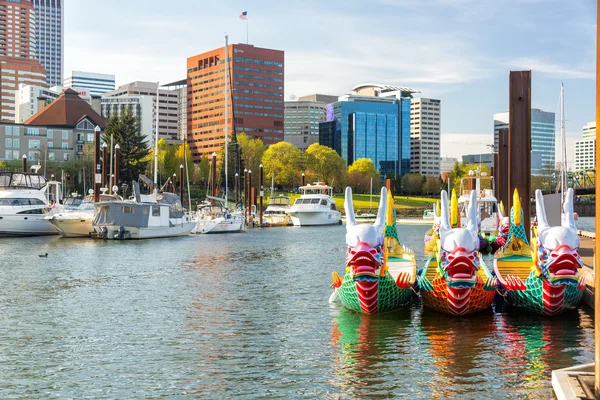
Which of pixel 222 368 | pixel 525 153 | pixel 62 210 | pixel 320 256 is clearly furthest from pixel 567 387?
pixel 62 210

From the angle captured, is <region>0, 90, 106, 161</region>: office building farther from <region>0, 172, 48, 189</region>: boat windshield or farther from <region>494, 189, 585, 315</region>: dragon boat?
<region>494, 189, 585, 315</region>: dragon boat

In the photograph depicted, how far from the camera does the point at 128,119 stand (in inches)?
5022

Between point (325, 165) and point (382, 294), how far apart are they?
152835 millimetres

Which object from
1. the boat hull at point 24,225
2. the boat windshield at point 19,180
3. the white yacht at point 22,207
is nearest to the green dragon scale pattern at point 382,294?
the boat hull at point 24,225

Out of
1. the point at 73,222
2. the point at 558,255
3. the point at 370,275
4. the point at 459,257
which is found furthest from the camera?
the point at 73,222

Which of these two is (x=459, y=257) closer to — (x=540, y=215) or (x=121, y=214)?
(x=540, y=215)

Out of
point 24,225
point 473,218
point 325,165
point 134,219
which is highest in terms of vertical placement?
point 325,165

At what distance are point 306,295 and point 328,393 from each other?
15.0m

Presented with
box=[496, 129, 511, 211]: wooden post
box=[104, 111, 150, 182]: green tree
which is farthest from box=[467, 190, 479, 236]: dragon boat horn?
box=[104, 111, 150, 182]: green tree

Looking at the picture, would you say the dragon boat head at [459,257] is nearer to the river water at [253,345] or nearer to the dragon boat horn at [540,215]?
the river water at [253,345]

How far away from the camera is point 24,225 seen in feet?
231

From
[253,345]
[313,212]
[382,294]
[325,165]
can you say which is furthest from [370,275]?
[325,165]

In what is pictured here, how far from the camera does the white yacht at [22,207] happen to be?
227ft

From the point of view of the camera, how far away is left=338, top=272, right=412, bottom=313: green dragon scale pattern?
77.6ft
